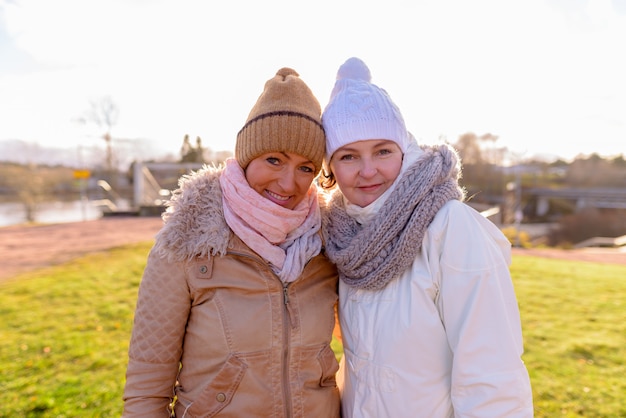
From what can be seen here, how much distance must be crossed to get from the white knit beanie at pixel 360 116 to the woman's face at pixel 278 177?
0.19 m

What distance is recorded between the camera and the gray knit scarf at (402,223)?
1.52m

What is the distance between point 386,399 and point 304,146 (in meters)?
1.07

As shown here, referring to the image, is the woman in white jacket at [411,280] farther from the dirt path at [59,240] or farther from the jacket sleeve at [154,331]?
the dirt path at [59,240]

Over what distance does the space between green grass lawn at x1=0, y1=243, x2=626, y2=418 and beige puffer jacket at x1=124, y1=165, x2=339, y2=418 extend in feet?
7.77

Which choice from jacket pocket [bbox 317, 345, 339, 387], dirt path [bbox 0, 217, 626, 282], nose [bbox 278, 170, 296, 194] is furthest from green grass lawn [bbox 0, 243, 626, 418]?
nose [bbox 278, 170, 296, 194]

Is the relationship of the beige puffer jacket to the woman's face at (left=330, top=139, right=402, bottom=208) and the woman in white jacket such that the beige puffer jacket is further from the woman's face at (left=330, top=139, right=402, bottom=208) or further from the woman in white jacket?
the woman's face at (left=330, top=139, right=402, bottom=208)

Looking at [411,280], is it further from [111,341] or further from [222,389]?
[111,341]

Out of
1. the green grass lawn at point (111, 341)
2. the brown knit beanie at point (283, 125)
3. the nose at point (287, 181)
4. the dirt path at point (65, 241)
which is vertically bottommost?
the green grass lawn at point (111, 341)

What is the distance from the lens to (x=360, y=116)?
1.73 meters

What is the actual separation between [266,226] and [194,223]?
0.95 feet

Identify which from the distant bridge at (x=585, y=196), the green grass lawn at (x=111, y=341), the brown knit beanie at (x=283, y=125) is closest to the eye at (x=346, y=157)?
the brown knit beanie at (x=283, y=125)

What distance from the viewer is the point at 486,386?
1.35 meters

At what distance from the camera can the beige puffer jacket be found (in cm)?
158

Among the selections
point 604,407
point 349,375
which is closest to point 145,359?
point 349,375
